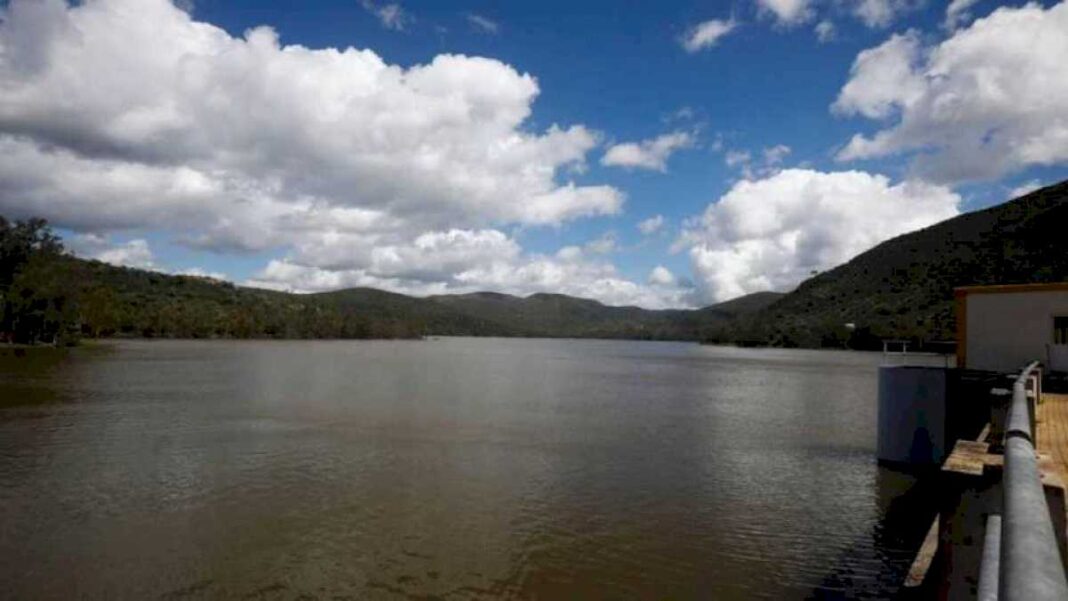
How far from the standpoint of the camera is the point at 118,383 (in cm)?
4850

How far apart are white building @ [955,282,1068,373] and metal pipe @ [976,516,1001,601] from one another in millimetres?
23357

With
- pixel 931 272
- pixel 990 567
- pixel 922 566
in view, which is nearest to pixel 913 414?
pixel 922 566

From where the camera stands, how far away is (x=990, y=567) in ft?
7.54

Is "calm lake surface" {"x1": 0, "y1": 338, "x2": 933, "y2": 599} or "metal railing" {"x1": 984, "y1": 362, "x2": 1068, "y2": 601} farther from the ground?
"metal railing" {"x1": 984, "y1": 362, "x2": 1068, "y2": 601}

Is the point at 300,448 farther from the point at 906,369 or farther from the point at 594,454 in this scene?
the point at 906,369

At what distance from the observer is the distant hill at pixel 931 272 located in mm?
99375

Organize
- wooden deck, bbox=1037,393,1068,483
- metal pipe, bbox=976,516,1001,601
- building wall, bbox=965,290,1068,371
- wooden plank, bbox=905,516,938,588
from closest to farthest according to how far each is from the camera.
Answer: metal pipe, bbox=976,516,1001,601, wooden plank, bbox=905,516,938,588, wooden deck, bbox=1037,393,1068,483, building wall, bbox=965,290,1068,371

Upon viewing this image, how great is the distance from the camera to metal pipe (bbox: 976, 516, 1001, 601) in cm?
198

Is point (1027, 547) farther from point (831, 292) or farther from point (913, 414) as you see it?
point (831, 292)

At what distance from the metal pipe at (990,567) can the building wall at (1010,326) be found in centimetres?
2347

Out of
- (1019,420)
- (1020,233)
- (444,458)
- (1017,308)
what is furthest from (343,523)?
(1020,233)

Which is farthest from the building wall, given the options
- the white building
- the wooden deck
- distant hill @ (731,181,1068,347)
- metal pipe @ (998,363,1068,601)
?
distant hill @ (731,181,1068,347)

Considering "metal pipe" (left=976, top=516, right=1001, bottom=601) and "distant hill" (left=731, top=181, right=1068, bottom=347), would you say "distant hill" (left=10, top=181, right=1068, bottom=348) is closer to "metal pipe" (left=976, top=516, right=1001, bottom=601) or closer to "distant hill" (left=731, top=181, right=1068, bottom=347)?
"distant hill" (left=731, top=181, right=1068, bottom=347)

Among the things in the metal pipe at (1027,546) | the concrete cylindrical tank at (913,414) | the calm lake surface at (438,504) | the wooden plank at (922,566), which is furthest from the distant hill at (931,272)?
the metal pipe at (1027,546)
